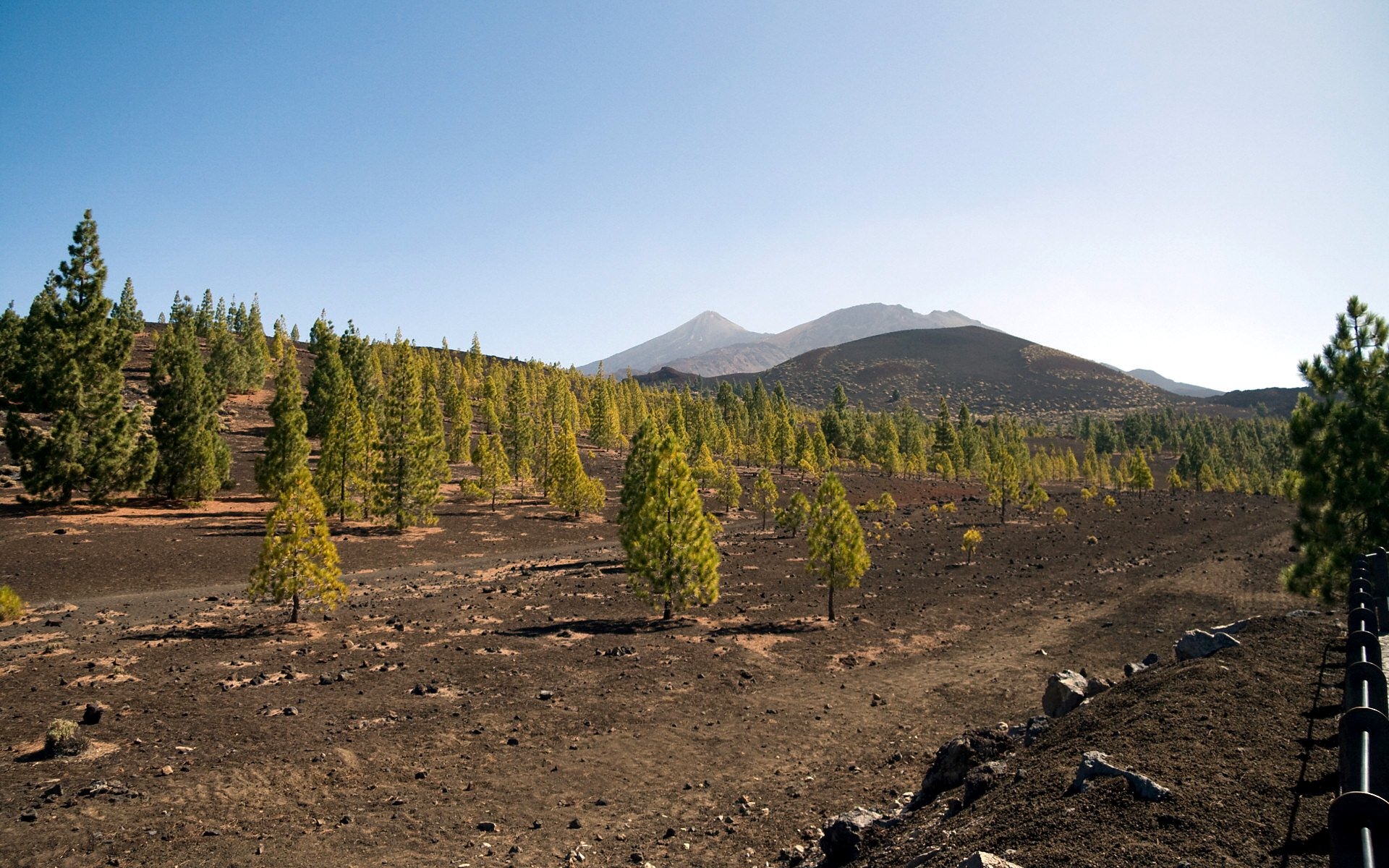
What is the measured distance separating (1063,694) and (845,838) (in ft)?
19.6

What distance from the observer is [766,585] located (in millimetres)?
34281

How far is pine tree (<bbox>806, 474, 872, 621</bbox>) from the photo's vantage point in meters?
28.2

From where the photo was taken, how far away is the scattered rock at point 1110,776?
690 centimetres

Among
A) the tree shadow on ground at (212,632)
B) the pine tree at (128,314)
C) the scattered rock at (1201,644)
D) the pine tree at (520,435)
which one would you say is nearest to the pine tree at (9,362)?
the pine tree at (128,314)

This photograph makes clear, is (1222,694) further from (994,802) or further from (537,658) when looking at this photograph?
(537,658)

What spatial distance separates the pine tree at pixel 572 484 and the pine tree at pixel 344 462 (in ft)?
52.9

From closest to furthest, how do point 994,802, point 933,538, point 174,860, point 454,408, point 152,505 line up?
point 994,802 < point 174,860 < point 152,505 < point 933,538 < point 454,408

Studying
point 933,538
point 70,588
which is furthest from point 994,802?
point 933,538

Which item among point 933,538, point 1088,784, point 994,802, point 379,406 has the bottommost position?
point 933,538

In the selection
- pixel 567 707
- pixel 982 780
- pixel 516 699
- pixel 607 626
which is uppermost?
pixel 982 780

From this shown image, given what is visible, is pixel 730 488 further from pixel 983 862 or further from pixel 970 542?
pixel 983 862

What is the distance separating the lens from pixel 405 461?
47031 mm

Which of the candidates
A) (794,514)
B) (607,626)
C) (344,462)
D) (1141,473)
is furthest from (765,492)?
(1141,473)

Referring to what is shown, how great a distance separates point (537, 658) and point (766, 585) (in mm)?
15854
